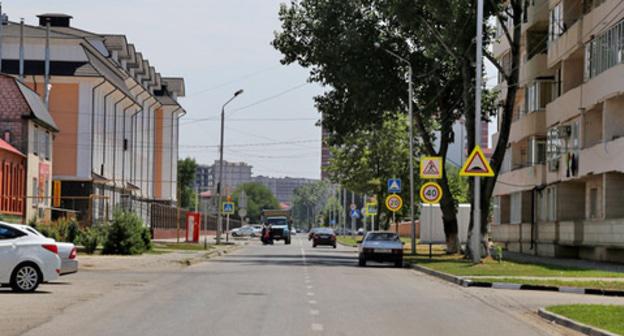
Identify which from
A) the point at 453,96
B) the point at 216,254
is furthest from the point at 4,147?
the point at 453,96

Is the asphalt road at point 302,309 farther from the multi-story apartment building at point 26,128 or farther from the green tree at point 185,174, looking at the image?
the green tree at point 185,174

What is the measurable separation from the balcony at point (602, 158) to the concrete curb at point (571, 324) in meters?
21.1

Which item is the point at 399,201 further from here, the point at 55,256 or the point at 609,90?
the point at 55,256

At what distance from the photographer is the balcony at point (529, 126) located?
5325cm

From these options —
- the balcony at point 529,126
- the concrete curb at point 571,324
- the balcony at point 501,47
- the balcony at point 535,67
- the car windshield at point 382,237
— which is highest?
the balcony at point 501,47

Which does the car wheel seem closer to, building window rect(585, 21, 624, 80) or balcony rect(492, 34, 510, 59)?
building window rect(585, 21, 624, 80)

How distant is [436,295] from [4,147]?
30.6 m

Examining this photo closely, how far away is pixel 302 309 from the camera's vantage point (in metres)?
18.3

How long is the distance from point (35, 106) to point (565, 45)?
2747 centimetres

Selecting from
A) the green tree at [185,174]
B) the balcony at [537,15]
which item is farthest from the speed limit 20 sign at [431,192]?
the green tree at [185,174]

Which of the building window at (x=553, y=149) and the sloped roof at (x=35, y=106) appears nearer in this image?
the building window at (x=553, y=149)

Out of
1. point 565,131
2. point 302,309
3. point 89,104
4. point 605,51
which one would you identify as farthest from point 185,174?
point 302,309

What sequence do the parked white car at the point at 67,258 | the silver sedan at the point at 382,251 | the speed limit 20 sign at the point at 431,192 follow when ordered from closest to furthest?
the parked white car at the point at 67,258 → the silver sedan at the point at 382,251 → the speed limit 20 sign at the point at 431,192

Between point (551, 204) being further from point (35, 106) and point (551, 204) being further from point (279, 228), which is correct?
point (279, 228)
